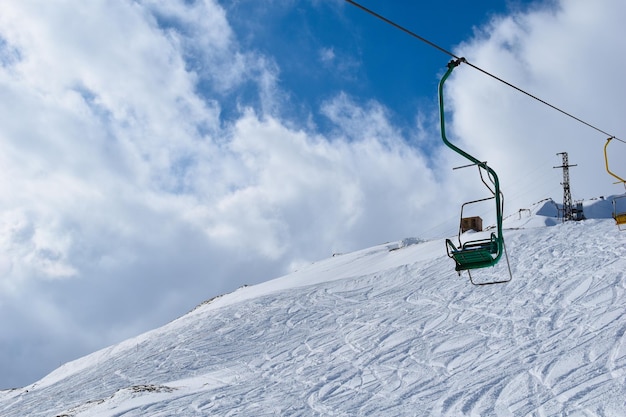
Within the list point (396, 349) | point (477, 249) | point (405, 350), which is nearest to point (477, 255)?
point (477, 249)

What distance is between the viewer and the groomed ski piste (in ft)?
46.9

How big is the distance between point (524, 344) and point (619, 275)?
6321 mm

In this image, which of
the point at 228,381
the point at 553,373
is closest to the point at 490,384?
the point at 553,373

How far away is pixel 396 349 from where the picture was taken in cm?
1856

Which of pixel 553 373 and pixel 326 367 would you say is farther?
pixel 326 367

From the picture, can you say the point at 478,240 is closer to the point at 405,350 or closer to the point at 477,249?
the point at 477,249

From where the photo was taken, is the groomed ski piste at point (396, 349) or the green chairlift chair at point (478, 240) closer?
the green chairlift chair at point (478, 240)

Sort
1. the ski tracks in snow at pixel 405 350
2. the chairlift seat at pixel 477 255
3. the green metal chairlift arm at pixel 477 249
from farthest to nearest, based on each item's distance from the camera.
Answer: the ski tracks in snow at pixel 405 350 < the chairlift seat at pixel 477 255 < the green metal chairlift arm at pixel 477 249

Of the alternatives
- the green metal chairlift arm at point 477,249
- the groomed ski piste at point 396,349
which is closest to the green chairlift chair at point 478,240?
the green metal chairlift arm at point 477,249

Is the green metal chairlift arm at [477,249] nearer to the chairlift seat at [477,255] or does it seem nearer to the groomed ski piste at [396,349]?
the chairlift seat at [477,255]

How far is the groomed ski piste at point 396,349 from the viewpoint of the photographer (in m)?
14.3

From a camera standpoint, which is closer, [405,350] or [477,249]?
[477,249]

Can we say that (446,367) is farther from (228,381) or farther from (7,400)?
(7,400)

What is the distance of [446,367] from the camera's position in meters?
16.3
